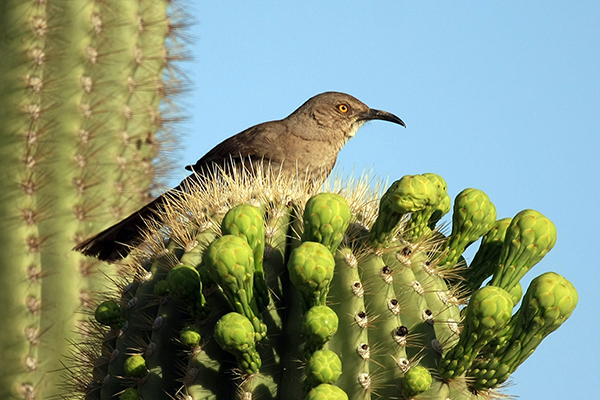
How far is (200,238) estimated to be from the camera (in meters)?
2.10

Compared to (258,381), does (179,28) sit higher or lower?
higher

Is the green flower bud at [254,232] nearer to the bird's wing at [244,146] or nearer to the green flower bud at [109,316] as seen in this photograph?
the green flower bud at [109,316]

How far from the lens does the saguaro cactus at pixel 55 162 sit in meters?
3.25

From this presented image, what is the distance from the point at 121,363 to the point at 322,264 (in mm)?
678

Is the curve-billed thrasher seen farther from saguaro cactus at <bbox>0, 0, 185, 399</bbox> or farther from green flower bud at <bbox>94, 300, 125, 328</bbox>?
green flower bud at <bbox>94, 300, 125, 328</bbox>

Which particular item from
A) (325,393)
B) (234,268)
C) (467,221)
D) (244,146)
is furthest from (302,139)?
(325,393)

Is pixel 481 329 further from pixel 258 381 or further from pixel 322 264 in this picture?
pixel 258 381

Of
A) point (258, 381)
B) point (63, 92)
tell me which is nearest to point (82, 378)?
point (258, 381)

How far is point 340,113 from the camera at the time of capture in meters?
4.31

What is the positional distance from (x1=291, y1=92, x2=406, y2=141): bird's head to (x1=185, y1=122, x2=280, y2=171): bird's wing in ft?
1.13

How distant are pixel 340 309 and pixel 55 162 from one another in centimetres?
190

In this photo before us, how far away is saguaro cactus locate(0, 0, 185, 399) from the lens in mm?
3250

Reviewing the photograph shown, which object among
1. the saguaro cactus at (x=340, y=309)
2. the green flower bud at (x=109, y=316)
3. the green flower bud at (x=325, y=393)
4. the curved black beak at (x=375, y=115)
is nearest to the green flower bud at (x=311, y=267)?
the saguaro cactus at (x=340, y=309)

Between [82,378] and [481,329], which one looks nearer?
[481,329]
